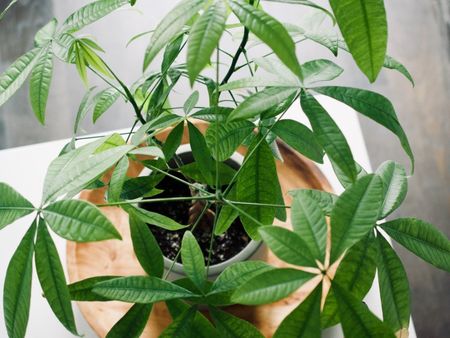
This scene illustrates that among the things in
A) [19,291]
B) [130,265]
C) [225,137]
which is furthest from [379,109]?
[130,265]

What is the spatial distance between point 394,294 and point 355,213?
108 mm

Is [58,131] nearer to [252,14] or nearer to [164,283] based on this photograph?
[164,283]

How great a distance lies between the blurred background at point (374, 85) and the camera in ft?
5.49

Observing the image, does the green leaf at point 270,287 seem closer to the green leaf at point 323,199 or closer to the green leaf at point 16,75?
the green leaf at point 323,199

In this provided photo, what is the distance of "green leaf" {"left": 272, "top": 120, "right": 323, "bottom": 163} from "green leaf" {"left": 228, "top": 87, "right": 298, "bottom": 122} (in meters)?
0.05

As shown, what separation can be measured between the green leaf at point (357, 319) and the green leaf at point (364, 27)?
18 cm

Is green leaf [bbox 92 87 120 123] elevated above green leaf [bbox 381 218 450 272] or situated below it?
above

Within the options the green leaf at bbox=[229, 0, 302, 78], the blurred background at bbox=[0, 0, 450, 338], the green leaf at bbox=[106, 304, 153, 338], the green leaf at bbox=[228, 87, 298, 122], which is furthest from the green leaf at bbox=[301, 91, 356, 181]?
the blurred background at bbox=[0, 0, 450, 338]

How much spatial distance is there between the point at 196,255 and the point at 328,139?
170 millimetres

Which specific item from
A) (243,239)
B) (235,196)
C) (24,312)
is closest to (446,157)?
(243,239)

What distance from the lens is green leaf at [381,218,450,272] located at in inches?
22.2

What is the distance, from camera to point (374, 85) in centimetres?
174

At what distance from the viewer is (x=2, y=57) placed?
1.73 metres

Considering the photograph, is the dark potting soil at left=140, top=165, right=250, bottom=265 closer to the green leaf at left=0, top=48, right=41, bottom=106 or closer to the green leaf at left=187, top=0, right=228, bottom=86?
the green leaf at left=0, top=48, right=41, bottom=106
